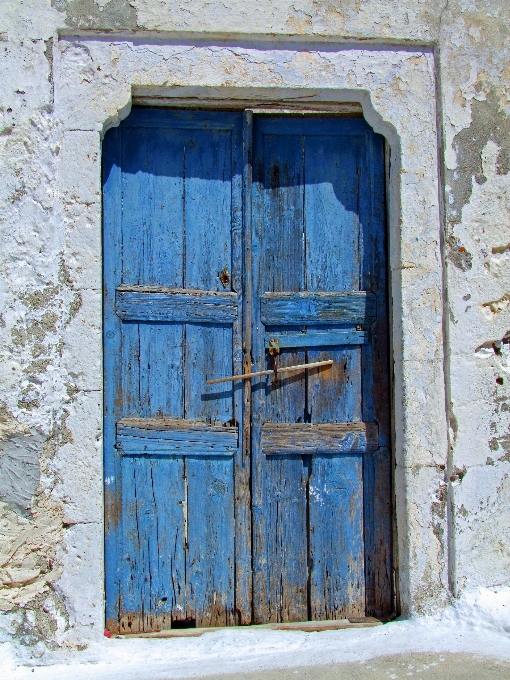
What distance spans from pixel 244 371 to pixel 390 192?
102 centimetres

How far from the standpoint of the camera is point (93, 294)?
2.74 meters

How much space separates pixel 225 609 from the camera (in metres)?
2.90

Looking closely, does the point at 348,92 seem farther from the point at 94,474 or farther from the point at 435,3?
the point at 94,474

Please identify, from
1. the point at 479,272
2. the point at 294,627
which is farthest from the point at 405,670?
the point at 479,272

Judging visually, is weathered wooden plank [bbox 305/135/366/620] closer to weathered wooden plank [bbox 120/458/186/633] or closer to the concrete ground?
the concrete ground

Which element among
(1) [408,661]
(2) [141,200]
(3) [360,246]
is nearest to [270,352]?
(3) [360,246]

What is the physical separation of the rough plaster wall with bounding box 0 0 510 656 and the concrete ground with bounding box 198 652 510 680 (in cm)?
30

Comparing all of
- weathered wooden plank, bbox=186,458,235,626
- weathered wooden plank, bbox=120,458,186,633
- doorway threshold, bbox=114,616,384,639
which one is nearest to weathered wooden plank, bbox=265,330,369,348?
weathered wooden plank, bbox=186,458,235,626

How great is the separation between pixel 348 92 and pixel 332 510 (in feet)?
5.96

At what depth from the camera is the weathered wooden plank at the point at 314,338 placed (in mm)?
2951

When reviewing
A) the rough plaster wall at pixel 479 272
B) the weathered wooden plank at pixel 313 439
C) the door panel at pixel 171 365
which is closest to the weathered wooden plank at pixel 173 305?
the door panel at pixel 171 365

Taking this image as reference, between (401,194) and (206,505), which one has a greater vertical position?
(401,194)

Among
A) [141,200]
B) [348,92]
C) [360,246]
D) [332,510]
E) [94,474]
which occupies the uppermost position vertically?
[348,92]

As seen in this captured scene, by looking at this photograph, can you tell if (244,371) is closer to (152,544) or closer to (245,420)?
(245,420)
